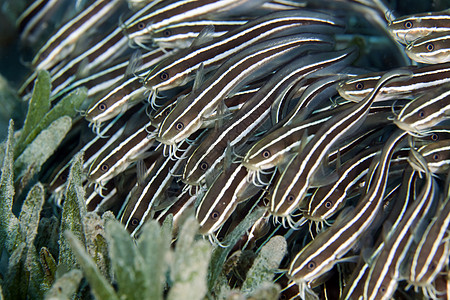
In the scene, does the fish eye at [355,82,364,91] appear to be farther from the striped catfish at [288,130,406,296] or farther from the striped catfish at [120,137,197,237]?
the striped catfish at [120,137,197,237]

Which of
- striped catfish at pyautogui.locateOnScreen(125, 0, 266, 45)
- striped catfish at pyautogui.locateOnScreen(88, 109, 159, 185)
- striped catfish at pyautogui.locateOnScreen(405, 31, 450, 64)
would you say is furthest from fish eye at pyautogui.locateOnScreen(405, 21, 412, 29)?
striped catfish at pyautogui.locateOnScreen(88, 109, 159, 185)

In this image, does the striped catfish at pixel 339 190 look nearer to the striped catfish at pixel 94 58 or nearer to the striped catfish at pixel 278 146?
the striped catfish at pixel 278 146

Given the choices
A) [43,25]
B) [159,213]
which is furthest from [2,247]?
[43,25]

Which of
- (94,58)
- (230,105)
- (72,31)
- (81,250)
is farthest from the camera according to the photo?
(72,31)

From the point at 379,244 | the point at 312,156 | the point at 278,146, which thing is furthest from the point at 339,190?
the point at 278,146

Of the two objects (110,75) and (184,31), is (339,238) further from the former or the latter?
(110,75)

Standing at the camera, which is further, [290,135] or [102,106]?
[102,106]

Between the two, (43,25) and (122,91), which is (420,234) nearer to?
(122,91)
